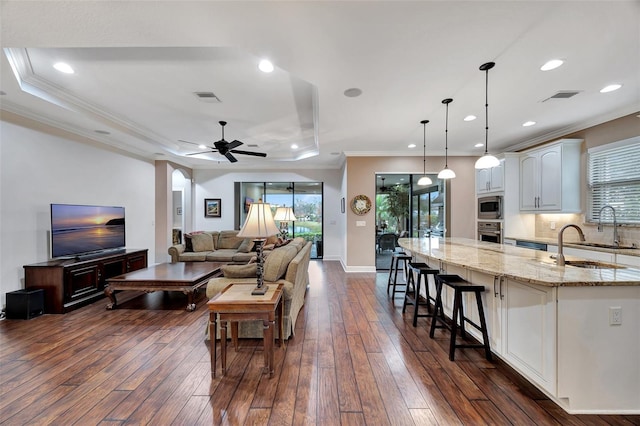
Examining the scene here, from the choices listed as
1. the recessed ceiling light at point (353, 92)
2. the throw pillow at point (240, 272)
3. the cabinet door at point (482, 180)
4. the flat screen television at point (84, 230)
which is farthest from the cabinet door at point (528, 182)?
the flat screen television at point (84, 230)

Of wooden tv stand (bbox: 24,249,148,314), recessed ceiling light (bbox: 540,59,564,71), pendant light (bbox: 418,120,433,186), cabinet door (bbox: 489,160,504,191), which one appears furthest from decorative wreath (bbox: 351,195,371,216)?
wooden tv stand (bbox: 24,249,148,314)

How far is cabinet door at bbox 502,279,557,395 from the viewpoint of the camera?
177cm

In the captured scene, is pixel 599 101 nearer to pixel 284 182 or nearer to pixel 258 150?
pixel 258 150

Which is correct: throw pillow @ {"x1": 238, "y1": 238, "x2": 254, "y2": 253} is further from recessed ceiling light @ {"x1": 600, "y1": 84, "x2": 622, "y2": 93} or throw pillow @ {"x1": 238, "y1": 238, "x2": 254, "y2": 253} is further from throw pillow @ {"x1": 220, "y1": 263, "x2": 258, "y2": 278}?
recessed ceiling light @ {"x1": 600, "y1": 84, "x2": 622, "y2": 93}

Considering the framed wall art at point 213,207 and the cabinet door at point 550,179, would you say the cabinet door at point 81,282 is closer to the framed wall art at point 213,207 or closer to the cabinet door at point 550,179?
the framed wall art at point 213,207

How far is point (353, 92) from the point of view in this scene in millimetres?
3016

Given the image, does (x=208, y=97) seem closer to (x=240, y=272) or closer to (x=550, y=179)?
(x=240, y=272)

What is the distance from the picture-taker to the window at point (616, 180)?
11.1 feet

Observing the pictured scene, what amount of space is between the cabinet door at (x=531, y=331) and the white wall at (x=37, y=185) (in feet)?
18.7

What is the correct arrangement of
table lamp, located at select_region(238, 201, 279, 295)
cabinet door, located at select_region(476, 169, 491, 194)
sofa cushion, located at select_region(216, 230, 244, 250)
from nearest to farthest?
table lamp, located at select_region(238, 201, 279, 295)
cabinet door, located at select_region(476, 169, 491, 194)
sofa cushion, located at select_region(216, 230, 244, 250)

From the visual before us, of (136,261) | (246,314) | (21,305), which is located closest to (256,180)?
(136,261)

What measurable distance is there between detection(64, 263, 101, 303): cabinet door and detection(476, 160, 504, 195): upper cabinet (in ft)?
23.2

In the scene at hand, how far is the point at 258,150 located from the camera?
6426 millimetres

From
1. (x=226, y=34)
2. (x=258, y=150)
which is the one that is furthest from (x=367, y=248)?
(x=226, y=34)
